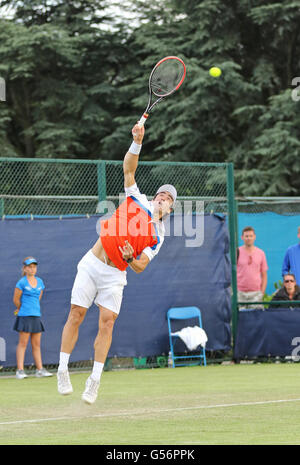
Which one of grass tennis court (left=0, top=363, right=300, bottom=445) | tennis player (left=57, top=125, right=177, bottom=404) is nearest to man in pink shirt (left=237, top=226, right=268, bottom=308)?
grass tennis court (left=0, top=363, right=300, bottom=445)

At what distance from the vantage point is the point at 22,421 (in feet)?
26.1

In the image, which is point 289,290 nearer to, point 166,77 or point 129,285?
point 129,285

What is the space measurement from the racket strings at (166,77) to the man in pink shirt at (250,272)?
5.20m

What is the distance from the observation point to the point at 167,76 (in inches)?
368

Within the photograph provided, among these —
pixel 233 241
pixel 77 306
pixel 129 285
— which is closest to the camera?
pixel 77 306

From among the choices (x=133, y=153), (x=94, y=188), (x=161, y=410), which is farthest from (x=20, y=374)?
(x=94, y=188)

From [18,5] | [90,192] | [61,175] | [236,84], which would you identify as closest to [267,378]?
[90,192]

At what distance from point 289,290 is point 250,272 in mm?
707

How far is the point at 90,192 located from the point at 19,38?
7.07 meters

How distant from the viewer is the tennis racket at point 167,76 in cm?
→ 917

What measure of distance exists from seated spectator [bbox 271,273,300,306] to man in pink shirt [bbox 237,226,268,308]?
1.36ft

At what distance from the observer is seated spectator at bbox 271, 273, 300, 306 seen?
45.8ft

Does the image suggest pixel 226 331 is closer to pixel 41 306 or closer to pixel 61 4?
pixel 41 306

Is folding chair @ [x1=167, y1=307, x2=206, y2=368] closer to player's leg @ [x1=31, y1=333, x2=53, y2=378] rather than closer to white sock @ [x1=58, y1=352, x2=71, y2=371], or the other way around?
player's leg @ [x1=31, y1=333, x2=53, y2=378]
